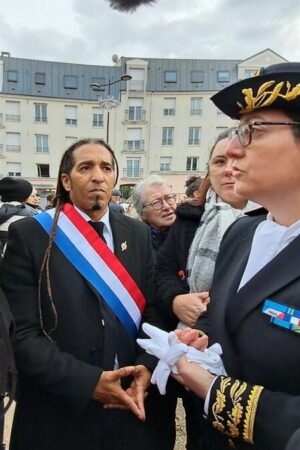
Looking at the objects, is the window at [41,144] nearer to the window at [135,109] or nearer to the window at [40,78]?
the window at [40,78]

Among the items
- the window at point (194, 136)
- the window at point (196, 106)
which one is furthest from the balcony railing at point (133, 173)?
the window at point (196, 106)

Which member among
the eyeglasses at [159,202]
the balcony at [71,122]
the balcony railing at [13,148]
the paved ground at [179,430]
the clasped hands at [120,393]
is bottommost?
the paved ground at [179,430]

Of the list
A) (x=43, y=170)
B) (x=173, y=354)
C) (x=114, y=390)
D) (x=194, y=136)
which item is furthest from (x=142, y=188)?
→ (x=43, y=170)

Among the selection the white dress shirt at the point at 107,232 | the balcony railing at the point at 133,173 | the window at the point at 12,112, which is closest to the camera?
the white dress shirt at the point at 107,232

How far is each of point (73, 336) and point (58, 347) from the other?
8cm

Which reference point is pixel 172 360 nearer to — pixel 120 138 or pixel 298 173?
pixel 298 173

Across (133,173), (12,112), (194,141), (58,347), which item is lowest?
(58,347)

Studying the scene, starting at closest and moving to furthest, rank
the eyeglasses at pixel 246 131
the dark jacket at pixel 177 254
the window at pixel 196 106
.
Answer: the eyeglasses at pixel 246 131
the dark jacket at pixel 177 254
the window at pixel 196 106

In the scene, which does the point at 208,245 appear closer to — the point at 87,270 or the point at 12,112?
the point at 87,270

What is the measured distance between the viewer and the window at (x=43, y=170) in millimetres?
35812

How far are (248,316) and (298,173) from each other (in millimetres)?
503

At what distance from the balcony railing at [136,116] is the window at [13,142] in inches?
417

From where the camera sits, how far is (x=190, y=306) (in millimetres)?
1973

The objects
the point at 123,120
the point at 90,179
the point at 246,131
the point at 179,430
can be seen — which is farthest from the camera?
the point at 123,120
